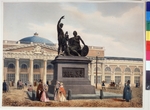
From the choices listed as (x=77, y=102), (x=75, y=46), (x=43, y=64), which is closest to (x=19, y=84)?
(x=43, y=64)

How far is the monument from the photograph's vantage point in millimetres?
5586

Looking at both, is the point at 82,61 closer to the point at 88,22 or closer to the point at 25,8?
the point at 88,22

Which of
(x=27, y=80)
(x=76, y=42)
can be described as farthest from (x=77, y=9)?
(x=27, y=80)

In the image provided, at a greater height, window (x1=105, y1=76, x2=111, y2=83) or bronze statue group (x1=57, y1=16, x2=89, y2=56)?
bronze statue group (x1=57, y1=16, x2=89, y2=56)

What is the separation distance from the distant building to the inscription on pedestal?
0.51 feet

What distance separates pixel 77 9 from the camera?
566 cm

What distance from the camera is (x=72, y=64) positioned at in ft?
18.5

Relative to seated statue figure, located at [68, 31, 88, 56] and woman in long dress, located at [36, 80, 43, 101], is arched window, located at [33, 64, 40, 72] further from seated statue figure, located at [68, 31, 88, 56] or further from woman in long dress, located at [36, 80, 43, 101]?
seated statue figure, located at [68, 31, 88, 56]

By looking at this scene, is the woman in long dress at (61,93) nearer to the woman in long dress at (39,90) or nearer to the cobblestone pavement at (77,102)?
the cobblestone pavement at (77,102)

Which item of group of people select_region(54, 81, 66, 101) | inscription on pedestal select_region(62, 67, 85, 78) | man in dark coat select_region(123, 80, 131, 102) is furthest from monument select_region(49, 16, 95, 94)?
man in dark coat select_region(123, 80, 131, 102)

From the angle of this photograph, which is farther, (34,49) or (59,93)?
(34,49)

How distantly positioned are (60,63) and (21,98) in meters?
0.97

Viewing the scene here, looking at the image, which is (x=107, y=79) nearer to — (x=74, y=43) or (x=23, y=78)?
(x=74, y=43)

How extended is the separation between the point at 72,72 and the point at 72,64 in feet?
0.49
